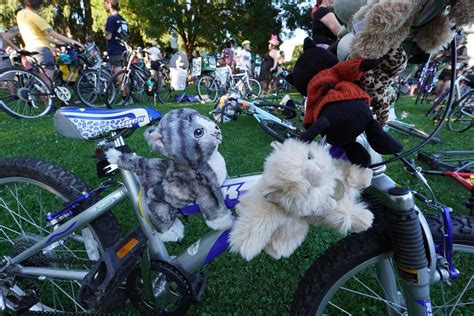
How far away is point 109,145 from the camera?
1147mm

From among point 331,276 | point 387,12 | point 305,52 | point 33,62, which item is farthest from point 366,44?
point 33,62

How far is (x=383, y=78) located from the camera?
64 cm

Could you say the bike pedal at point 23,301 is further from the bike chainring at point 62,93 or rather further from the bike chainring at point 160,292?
the bike chainring at point 62,93

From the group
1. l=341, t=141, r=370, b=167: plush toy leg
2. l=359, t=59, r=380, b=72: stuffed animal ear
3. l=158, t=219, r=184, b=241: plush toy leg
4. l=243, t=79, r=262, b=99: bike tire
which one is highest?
l=359, t=59, r=380, b=72: stuffed animal ear

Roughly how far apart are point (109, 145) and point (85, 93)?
564 cm

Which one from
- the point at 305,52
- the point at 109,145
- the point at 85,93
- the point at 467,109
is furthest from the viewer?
the point at 85,93

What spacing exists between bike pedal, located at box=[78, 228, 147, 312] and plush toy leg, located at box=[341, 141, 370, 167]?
2.60 ft

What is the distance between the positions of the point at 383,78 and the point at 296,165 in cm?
32

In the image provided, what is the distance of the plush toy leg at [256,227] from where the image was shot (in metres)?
0.62

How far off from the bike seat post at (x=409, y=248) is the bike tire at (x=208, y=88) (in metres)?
7.61

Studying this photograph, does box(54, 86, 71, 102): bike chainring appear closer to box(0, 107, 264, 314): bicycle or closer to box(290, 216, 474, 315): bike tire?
box(0, 107, 264, 314): bicycle

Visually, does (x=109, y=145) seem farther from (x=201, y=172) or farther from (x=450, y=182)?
(x=450, y=182)

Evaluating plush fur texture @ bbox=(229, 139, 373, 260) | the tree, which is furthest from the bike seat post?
the tree

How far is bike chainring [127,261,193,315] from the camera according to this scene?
122 centimetres
